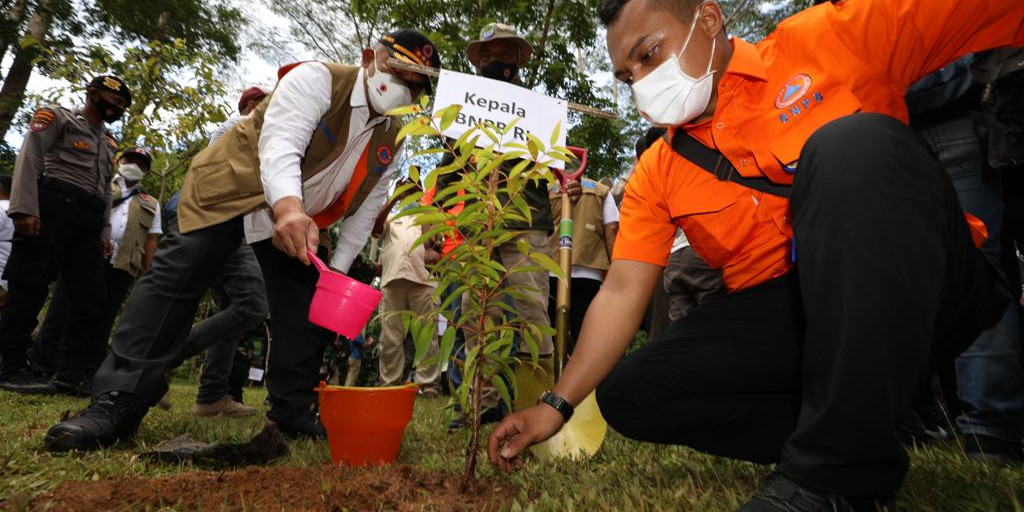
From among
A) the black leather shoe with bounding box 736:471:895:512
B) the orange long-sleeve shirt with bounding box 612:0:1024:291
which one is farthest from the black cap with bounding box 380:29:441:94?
the black leather shoe with bounding box 736:471:895:512

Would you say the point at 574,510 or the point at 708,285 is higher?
the point at 708,285

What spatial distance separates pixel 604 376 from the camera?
175 cm

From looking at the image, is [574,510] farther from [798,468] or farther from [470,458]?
[798,468]

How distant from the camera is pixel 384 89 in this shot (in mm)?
2670

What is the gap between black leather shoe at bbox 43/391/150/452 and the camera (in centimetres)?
203

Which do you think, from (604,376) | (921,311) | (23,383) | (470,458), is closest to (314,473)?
(470,458)

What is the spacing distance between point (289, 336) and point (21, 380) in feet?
10.7

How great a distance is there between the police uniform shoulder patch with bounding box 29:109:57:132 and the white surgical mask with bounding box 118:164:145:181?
146cm

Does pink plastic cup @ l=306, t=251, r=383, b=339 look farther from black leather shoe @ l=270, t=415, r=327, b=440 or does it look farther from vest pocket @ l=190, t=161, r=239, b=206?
black leather shoe @ l=270, t=415, r=327, b=440

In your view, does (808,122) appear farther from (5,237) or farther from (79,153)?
(5,237)

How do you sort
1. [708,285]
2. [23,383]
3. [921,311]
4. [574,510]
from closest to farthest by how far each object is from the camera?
[921,311] < [574,510] < [708,285] < [23,383]

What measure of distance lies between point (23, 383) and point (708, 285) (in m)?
5.14

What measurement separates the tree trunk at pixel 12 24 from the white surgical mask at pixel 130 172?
840cm

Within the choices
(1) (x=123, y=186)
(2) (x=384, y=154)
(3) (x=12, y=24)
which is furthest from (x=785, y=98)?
(3) (x=12, y=24)
